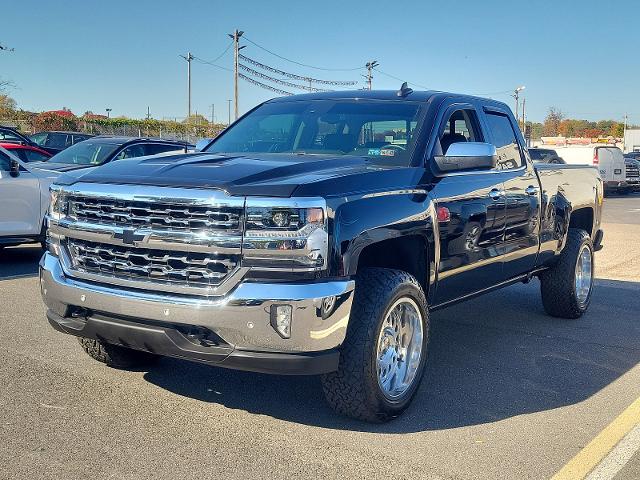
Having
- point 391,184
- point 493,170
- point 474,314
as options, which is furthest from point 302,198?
point 474,314

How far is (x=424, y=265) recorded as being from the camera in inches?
193

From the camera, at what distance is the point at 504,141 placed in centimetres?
634

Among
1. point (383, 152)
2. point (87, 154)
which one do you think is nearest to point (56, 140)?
point (87, 154)

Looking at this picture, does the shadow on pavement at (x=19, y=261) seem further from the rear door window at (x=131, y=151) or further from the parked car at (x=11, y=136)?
the parked car at (x=11, y=136)

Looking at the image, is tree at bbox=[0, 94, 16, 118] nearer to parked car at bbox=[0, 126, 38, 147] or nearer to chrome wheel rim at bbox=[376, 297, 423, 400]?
parked car at bbox=[0, 126, 38, 147]

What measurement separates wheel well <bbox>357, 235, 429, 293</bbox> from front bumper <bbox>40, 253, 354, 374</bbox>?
721 millimetres

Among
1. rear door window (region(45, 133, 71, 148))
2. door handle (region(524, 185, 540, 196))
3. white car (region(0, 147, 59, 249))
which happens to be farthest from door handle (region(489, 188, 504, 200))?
rear door window (region(45, 133, 71, 148))

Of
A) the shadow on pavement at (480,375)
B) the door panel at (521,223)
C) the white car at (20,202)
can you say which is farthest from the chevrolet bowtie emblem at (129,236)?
the white car at (20,202)

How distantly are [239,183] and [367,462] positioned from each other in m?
1.56

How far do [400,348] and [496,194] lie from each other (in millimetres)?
1701

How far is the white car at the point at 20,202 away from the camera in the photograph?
9703 millimetres

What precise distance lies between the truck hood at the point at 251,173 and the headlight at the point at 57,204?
2.9 inches

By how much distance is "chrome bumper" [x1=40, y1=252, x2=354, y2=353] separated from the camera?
3.78m

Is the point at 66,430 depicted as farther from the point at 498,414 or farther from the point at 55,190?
the point at 498,414
